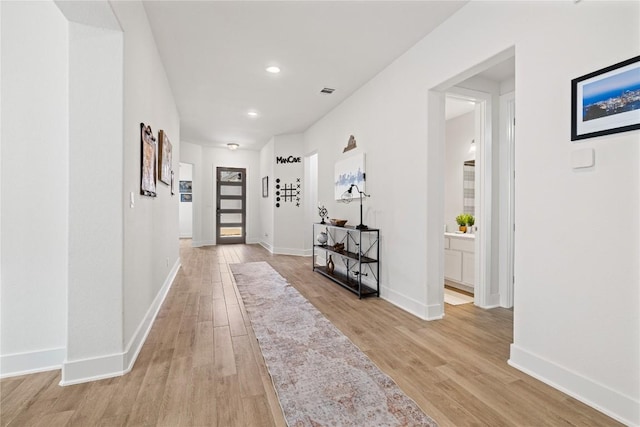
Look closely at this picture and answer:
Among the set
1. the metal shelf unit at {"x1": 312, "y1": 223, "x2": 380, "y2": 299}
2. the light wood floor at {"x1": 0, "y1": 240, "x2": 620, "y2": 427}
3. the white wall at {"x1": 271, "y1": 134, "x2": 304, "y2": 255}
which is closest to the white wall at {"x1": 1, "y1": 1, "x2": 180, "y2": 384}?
the light wood floor at {"x1": 0, "y1": 240, "x2": 620, "y2": 427}

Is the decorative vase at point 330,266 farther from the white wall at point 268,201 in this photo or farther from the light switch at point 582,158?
the light switch at point 582,158

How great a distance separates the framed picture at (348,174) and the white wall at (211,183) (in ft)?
14.7

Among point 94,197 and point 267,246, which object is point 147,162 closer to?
point 94,197

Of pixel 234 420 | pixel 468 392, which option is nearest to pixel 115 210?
pixel 234 420

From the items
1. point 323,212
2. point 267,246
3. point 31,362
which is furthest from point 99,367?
point 267,246

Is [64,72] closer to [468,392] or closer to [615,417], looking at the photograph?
[468,392]

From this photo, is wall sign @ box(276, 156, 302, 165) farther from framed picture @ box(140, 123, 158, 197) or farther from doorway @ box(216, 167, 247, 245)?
framed picture @ box(140, 123, 158, 197)

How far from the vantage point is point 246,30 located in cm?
288

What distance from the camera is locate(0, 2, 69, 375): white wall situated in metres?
1.99

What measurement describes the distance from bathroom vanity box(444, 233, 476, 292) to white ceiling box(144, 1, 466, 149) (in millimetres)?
2345

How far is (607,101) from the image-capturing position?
1636mm

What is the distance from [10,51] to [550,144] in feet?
11.2

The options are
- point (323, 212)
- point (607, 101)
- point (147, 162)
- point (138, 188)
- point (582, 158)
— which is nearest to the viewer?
point (607, 101)

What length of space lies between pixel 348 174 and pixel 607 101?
3.11 metres
